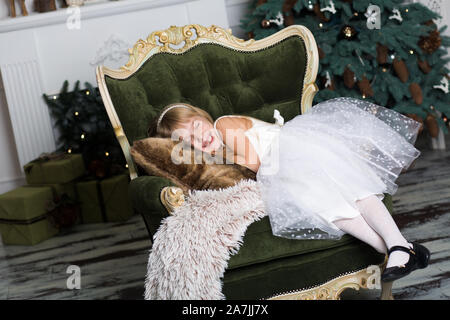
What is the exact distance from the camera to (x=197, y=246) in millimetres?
1810

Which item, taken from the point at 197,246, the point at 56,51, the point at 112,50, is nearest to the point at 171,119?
the point at 197,246

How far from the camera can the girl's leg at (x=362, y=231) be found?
6.12 feet

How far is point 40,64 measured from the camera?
13.2 feet

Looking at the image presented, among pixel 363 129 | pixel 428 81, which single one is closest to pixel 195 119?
pixel 363 129

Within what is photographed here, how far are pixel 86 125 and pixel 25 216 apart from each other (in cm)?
80

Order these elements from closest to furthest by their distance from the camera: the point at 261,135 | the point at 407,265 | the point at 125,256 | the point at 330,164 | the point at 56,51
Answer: the point at 407,265 → the point at 330,164 → the point at 261,135 → the point at 125,256 → the point at 56,51

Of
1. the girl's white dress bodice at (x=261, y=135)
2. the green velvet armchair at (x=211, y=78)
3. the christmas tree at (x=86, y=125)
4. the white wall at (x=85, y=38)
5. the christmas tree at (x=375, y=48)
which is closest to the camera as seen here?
the girl's white dress bodice at (x=261, y=135)

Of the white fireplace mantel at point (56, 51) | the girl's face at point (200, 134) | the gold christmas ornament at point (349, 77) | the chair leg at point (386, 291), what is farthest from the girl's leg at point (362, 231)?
the white fireplace mantel at point (56, 51)

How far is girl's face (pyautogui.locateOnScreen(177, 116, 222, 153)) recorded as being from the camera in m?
2.24

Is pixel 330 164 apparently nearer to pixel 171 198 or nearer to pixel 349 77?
pixel 171 198

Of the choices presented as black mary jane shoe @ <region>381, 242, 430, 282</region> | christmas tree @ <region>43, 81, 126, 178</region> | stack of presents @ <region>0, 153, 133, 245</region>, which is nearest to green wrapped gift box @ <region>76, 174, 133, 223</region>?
stack of presents @ <region>0, 153, 133, 245</region>

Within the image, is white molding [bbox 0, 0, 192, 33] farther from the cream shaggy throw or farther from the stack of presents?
the cream shaggy throw

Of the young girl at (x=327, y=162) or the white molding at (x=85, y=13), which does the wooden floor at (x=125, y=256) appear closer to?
the young girl at (x=327, y=162)

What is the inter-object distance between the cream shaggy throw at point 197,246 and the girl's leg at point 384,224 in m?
0.36
